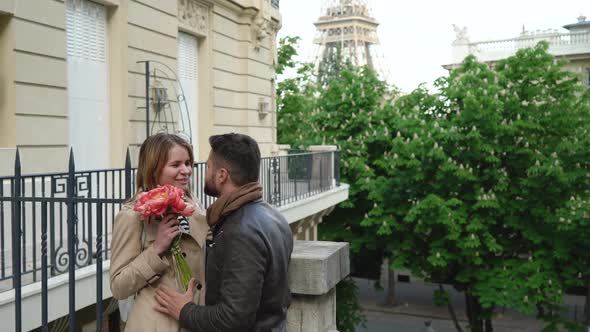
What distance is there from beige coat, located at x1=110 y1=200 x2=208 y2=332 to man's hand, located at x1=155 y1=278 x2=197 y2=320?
41 mm

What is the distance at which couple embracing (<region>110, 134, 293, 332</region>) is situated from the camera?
2.61 m

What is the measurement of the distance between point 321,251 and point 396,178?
631 inches

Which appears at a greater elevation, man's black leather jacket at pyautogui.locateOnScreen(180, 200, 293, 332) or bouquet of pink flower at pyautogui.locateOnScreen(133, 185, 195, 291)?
bouquet of pink flower at pyautogui.locateOnScreen(133, 185, 195, 291)

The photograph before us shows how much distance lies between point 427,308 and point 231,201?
25.5 metres

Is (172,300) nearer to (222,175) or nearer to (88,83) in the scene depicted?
(222,175)

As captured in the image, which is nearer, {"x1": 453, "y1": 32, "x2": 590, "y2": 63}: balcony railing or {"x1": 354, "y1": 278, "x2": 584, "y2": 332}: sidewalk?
{"x1": 354, "y1": 278, "x2": 584, "y2": 332}: sidewalk

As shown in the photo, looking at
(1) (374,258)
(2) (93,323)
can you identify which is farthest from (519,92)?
(2) (93,323)

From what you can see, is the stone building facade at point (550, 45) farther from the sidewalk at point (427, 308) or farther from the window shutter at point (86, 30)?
the window shutter at point (86, 30)

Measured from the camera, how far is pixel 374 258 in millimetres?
24859

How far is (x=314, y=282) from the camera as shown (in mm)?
3723

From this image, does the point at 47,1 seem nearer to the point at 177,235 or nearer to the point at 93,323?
the point at 93,323

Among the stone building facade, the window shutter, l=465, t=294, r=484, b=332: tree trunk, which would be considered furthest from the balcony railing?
the window shutter

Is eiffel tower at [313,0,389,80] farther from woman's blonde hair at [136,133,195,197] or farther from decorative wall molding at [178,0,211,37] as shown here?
woman's blonde hair at [136,133,195,197]

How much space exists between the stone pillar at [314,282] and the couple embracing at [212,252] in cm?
80
